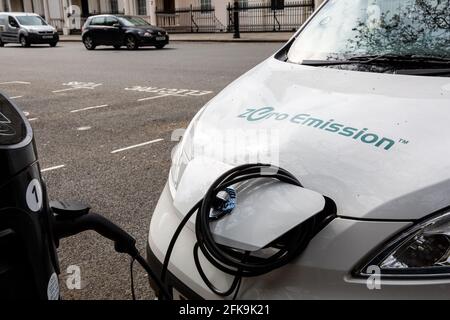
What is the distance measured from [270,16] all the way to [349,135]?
3006 centimetres

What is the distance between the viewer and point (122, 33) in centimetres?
2247

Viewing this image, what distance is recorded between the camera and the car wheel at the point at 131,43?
22109 mm

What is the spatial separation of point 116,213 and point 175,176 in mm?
1876

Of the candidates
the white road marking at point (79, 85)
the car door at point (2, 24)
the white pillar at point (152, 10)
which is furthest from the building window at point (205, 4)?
the white road marking at point (79, 85)

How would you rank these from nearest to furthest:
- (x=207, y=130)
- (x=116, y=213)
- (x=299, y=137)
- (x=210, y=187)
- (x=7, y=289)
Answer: (x=7, y=289) → (x=210, y=187) → (x=299, y=137) → (x=207, y=130) → (x=116, y=213)

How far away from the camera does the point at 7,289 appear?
118 centimetres

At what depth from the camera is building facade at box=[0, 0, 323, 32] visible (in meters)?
31.0

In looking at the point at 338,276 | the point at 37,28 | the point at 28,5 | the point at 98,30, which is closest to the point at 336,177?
the point at 338,276

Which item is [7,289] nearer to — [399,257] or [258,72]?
[399,257]

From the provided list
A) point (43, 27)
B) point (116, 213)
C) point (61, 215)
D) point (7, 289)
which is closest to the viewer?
point (7, 289)

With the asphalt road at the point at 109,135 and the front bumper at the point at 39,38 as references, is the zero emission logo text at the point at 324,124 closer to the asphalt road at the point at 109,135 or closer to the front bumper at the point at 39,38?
the asphalt road at the point at 109,135

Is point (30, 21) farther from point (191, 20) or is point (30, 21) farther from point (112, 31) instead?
point (191, 20)

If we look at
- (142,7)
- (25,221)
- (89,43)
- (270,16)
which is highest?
(25,221)
